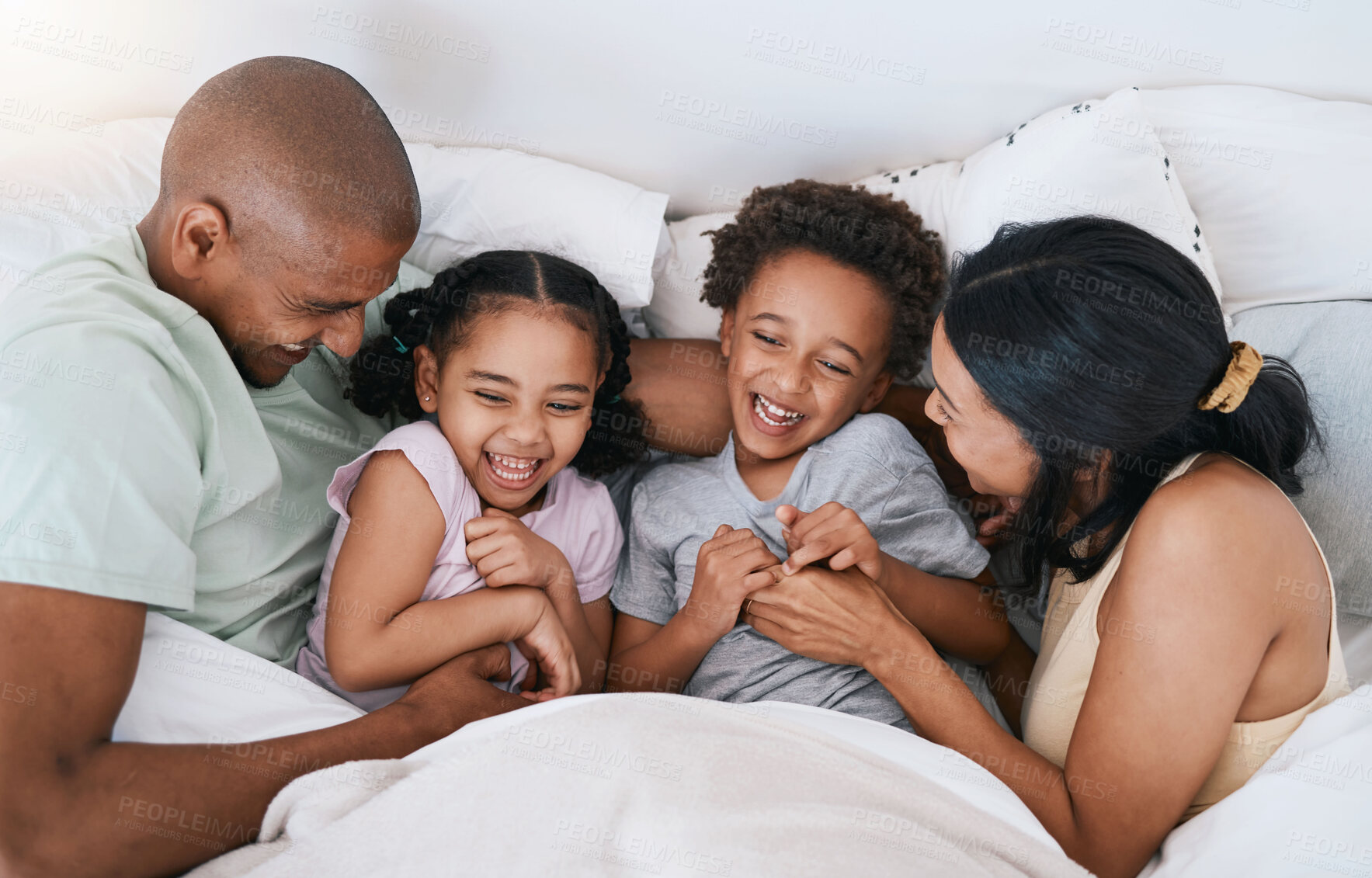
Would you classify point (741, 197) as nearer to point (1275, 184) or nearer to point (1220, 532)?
point (1275, 184)

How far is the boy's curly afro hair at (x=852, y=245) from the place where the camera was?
1899mm

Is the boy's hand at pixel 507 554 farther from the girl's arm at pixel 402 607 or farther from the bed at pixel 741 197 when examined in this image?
the bed at pixel 741 197

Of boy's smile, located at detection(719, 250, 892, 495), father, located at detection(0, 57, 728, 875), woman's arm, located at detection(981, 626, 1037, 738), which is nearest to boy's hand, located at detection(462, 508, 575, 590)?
father, located at detection(0, 57, 728, 875)

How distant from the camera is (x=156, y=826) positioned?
1.25 meters

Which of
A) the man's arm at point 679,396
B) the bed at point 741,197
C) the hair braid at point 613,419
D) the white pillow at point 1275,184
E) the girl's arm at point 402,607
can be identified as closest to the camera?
the bed at point 741,197

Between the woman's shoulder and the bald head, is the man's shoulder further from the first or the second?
the woman's shoulder

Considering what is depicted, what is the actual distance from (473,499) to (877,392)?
910 mm

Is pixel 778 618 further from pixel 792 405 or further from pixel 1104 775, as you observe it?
pixel 1104 775

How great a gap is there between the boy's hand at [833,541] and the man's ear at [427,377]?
738mm

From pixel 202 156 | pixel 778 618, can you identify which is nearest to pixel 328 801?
pixel 778 618

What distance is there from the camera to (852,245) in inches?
74.2

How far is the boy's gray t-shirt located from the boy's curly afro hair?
225 mm

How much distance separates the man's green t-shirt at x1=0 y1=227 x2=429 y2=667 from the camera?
1.16 m

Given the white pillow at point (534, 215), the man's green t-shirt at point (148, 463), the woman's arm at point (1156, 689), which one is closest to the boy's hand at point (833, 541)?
the woman's arm at point (1156, 689)
